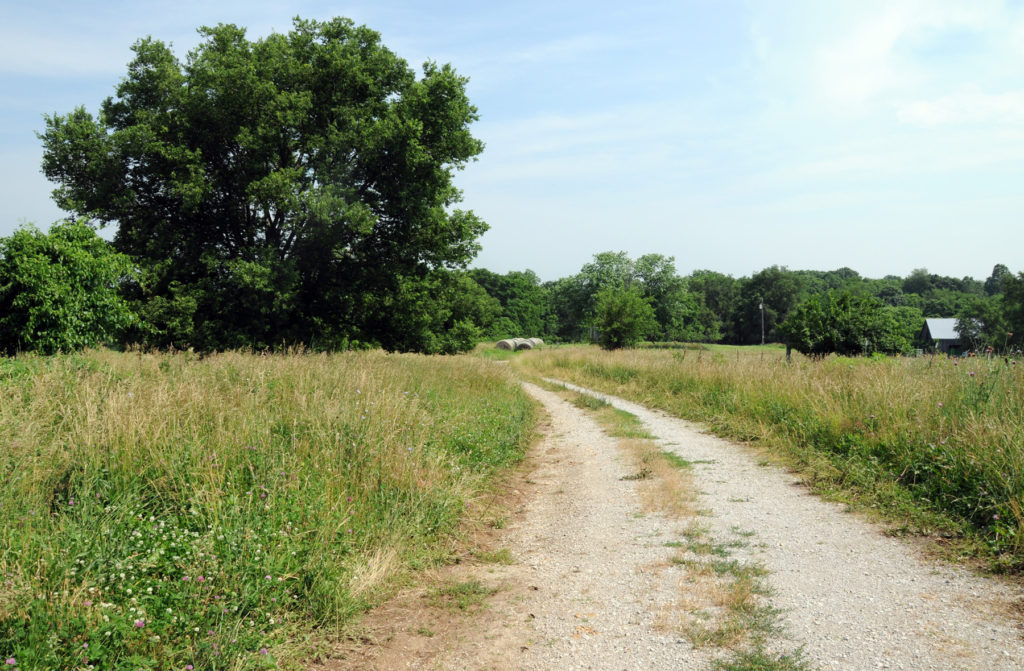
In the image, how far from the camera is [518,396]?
1630cm

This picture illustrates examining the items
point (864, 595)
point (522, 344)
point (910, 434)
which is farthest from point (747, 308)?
point (864, 595)

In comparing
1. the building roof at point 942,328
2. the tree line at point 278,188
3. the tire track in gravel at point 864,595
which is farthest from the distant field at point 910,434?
the building roof at point 942,328

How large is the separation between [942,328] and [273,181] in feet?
268

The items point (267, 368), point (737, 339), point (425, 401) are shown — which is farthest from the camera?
point (737, 339)

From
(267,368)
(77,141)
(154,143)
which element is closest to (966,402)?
(267,368)

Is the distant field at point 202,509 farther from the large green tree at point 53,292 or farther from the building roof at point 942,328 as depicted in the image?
the building roof at point 942,328

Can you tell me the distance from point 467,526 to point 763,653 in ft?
11.5

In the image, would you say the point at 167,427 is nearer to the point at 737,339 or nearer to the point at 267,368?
the point at 267,368

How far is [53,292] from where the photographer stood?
12.0 m

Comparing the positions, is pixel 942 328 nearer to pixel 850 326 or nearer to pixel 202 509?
pixel 850 326

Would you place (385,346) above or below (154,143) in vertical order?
below

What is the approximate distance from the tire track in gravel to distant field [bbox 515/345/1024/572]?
0.56 m

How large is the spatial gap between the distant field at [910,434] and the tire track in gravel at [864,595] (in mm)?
564

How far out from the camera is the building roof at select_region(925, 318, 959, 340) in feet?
227
